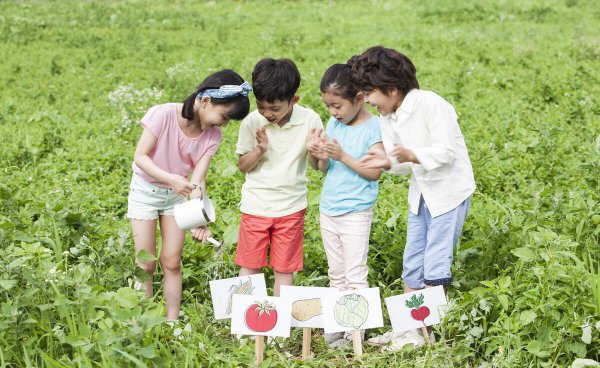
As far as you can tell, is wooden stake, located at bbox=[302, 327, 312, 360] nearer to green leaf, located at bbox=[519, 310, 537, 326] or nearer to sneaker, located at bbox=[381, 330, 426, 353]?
sneaker, located at bbox=[381, 330, 426, 353]

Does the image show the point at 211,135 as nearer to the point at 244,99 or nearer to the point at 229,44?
the point at 244,99

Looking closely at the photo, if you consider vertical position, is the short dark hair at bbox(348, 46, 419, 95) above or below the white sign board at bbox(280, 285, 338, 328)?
above

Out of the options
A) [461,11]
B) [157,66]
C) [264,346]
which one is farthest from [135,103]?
[461,11]

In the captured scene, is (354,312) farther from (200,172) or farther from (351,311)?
(200,172)

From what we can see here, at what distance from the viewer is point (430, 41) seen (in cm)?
1107

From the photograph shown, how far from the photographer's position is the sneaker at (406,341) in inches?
142

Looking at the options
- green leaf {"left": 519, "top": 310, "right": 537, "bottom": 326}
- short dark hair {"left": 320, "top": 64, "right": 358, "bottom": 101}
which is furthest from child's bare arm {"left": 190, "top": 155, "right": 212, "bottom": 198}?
green leaf {"left": 519, "top": 310, "right": 537, "bottom": 326}

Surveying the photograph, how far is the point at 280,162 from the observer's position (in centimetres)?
370

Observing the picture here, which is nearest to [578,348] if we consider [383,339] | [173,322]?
[383,339]

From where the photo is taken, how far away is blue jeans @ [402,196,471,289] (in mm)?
3537

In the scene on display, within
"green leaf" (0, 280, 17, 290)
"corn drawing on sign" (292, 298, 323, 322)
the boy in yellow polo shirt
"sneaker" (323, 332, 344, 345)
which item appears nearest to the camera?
"green leaf" (0, 280, 17, 290)

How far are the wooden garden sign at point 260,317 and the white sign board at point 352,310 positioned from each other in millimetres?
198

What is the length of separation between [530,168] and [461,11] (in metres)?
9.24

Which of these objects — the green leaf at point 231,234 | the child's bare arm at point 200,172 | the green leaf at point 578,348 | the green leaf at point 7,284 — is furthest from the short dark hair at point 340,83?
the green leaf at point 7,284
